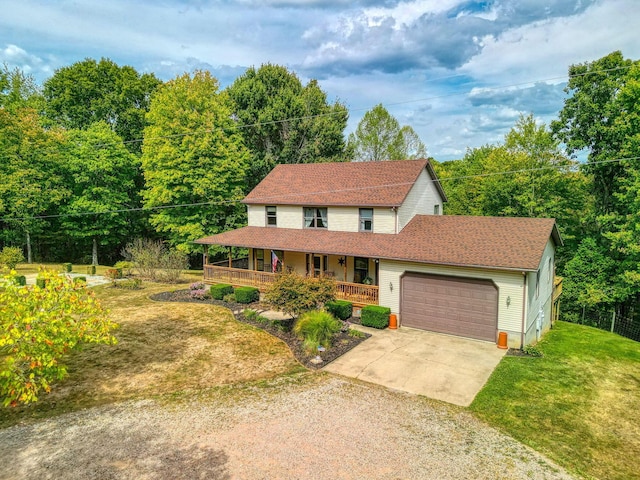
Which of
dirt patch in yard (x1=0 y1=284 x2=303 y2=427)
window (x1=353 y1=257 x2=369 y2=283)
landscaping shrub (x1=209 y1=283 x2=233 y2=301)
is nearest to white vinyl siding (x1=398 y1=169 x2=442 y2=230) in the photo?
window (x1=353 y1=257 x2=369 y2=283)

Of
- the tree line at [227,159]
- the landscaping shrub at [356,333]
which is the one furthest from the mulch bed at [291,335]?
the tree line at [227,159]

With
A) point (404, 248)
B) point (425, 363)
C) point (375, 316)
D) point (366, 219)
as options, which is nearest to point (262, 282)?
point (366, 219)

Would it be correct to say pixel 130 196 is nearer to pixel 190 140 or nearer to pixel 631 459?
pixel 190 140

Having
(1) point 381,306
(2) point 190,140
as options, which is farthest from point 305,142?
(1) point 381,306

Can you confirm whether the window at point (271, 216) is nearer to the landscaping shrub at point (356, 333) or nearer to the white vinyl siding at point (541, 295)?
the landscaping shrub at point (356, 333)

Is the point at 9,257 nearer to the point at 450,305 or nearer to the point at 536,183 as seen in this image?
the point at 450,305

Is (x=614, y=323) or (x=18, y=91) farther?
(x=18, y=91)
